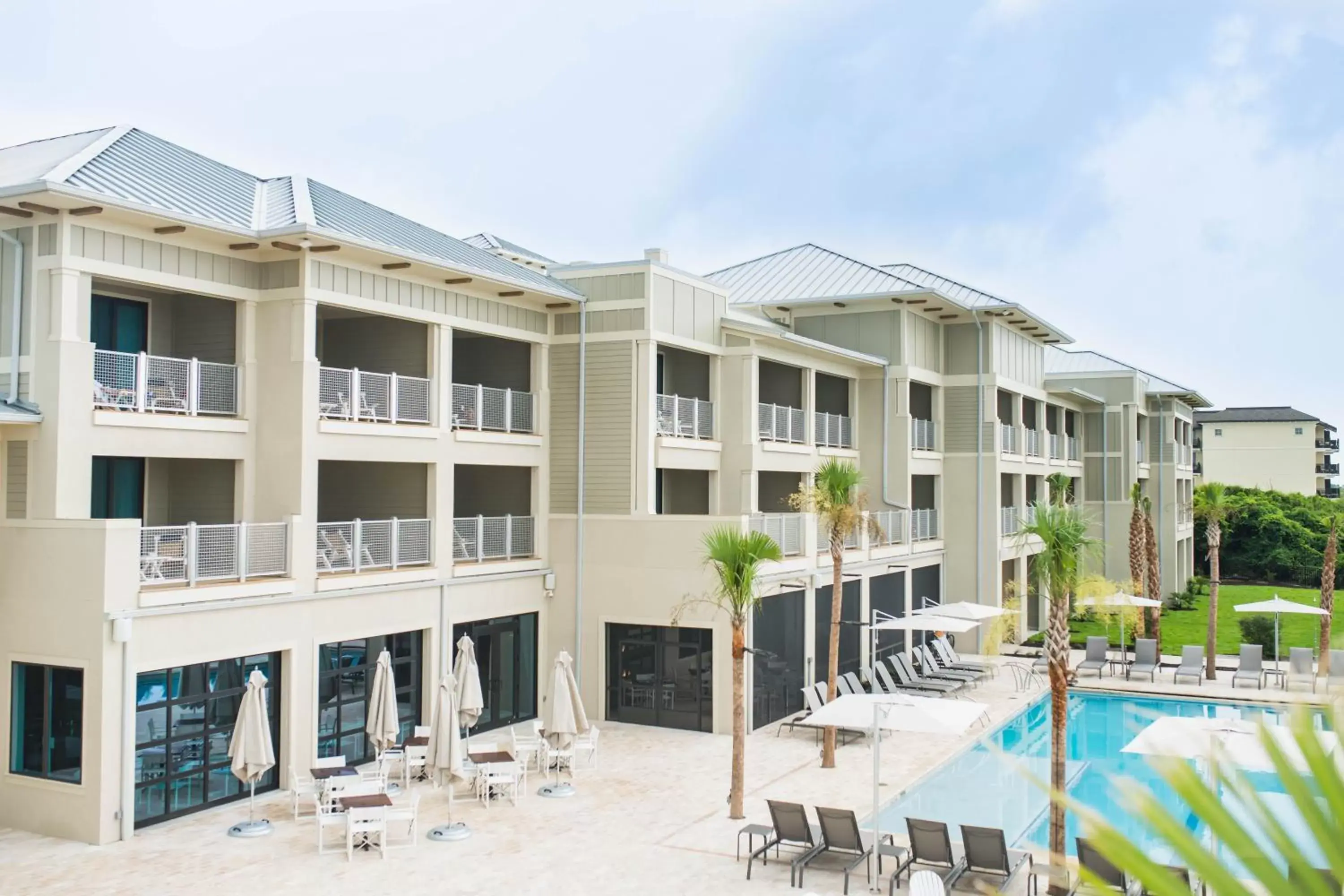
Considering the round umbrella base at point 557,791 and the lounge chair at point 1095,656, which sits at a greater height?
the lounge chair at point 1095,656

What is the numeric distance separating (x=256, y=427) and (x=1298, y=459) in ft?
304

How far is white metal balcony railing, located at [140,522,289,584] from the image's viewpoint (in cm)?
1753

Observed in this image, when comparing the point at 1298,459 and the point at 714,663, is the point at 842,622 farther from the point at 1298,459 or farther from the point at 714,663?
the point at 1298,459

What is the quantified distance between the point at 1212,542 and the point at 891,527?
33.4 ft

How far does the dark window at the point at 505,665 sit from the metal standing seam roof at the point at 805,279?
11638mm

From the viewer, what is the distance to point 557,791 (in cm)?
1886

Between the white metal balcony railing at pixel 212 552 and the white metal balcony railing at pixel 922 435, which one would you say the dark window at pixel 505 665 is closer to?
the white metal balcony railing at pixel 212 552

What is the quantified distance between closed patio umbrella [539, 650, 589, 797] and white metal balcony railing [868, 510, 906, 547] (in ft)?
41.8

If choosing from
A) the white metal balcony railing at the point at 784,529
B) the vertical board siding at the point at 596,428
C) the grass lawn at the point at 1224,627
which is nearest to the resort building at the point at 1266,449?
the grass lawn at the point at 1224,627

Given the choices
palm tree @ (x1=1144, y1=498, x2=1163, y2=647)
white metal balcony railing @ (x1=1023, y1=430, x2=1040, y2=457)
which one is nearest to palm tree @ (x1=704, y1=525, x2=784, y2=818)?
palm tree @ (x1=1144, y1=498, x2=1163, y2=647)

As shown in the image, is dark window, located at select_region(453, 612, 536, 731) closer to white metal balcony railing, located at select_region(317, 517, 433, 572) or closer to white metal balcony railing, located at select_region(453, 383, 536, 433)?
white metal balcony railing, located at select_region(317, 517, 433, 572)

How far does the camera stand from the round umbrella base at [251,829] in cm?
1650

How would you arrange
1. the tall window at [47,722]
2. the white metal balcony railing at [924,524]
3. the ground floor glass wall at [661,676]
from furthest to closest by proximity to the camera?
1. the white metal balcony railing at [924,524]
2. the ground floor glass wall at [661,676]
3. the tall window at [47,722]

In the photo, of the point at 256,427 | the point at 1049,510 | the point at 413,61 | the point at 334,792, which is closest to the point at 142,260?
the point at 256,427
